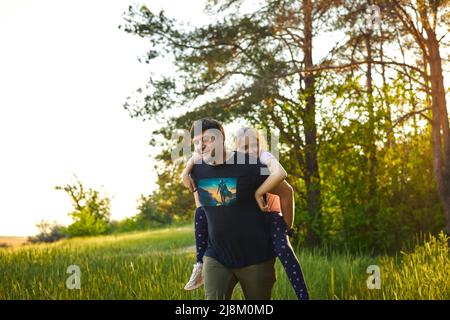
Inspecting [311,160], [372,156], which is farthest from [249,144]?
[311,160]

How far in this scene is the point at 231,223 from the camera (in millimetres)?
3793

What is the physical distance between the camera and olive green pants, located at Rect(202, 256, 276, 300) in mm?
3824

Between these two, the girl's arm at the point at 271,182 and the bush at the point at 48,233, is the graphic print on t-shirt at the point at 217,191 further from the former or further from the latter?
the bush at the point at 48,233

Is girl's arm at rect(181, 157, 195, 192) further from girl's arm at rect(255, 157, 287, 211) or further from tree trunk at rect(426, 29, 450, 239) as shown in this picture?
tree trunk at rect(426, 29, 450, 239)

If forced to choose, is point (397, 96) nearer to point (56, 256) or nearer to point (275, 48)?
point (275, 48)

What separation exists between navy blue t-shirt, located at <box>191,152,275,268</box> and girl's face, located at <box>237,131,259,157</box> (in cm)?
18

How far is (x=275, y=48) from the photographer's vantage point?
13.1m

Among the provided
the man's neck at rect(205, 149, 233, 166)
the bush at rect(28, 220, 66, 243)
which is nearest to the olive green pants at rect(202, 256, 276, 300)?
the man's neck at rect(205, 149, 233, 166)

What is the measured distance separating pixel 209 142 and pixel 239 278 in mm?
923

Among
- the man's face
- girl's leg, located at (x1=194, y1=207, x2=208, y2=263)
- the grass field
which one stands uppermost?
the man's face

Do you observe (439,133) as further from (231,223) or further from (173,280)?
(231,223)

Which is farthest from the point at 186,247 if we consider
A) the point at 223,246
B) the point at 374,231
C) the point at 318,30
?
the point at 223,246

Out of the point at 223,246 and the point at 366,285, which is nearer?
the point at 223,246

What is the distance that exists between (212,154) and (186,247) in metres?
11.5
